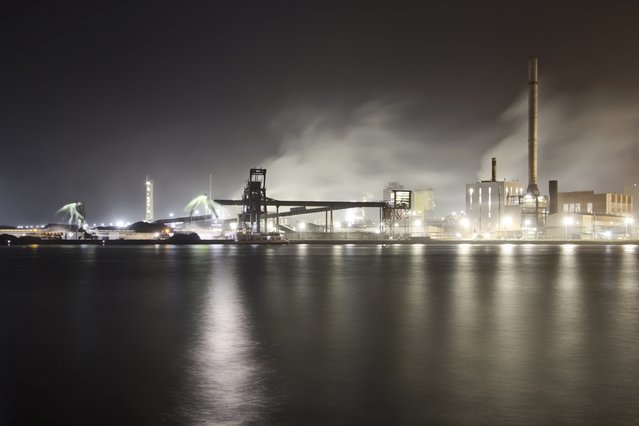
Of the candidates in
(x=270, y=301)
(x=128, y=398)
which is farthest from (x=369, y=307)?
(x=128, y=398)

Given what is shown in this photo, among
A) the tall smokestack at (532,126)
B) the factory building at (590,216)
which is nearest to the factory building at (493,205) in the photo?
the factory building at (590,216)

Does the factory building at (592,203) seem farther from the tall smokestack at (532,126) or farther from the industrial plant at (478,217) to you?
the tall smokestack at (532,126)

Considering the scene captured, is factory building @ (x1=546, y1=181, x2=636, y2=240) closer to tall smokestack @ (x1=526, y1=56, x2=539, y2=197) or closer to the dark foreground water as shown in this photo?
tall smokestack @ (x1=526, y1=56, x2=539, y2=197)

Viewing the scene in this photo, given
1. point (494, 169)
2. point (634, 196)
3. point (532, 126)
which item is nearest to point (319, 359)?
point (532, 126)

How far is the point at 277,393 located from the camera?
7.22 m

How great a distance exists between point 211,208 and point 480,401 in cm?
16560

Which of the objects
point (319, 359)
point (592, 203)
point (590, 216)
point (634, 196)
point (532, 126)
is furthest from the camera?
point (634, 196)

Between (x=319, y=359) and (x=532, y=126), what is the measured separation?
122987 millimetres

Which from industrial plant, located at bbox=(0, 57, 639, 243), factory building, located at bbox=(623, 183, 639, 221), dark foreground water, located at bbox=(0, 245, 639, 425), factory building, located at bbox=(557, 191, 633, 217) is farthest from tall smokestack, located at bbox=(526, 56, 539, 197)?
dark foreground water, located at bbox=(0, 245, 639, 425)

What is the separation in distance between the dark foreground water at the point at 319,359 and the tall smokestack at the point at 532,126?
362ft

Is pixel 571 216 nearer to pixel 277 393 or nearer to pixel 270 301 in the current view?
pixel 270 301

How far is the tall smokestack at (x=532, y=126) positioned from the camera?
120 m

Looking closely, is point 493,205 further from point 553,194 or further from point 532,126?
point 532,126

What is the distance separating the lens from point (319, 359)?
367 inches
